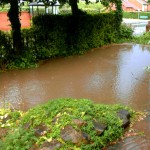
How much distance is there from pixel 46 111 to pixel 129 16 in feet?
124

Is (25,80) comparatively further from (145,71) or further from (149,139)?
(149,139)

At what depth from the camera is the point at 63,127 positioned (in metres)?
6.11

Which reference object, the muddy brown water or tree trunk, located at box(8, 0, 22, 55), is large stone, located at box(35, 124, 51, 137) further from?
tree trunk, located at box(8, 0, 22, 55)

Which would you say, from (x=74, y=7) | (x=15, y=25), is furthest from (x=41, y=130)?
(x=74, y=7)

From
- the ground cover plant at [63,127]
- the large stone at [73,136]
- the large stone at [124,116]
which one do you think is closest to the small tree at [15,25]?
the ground cover plant at [63,127]

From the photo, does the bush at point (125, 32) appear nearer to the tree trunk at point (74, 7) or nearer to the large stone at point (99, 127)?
the tree trunk at point (74, 7)

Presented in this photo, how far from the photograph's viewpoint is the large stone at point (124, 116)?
6874mm

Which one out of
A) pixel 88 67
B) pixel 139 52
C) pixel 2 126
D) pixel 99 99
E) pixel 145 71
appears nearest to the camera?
pixel 2 126

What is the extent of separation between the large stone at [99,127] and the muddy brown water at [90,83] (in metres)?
0.36

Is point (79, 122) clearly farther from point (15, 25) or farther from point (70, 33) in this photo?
point (70, 33)

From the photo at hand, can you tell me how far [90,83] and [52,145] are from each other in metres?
4.84

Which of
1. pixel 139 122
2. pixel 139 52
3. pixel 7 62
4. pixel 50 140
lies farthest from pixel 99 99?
pixel 139 52

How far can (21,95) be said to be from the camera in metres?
9.51

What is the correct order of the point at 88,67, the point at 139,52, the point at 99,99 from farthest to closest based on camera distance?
the point at 139,52 < the point at 88,67 < the point at 99,99
